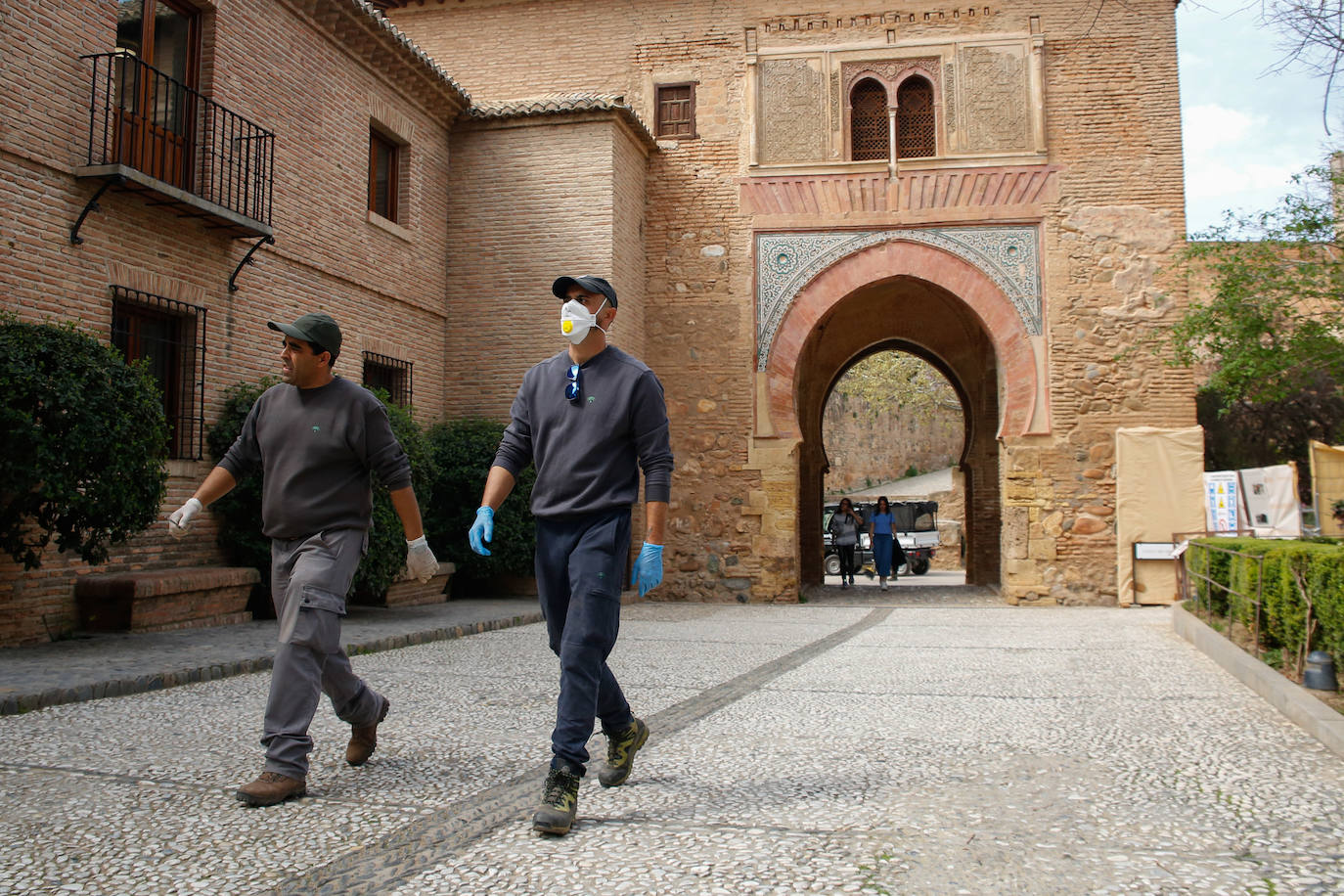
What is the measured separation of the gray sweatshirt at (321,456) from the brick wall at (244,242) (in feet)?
15.7

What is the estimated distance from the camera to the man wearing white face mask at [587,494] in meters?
3.26

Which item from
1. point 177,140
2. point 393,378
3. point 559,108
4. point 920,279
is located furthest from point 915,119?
point 177,140

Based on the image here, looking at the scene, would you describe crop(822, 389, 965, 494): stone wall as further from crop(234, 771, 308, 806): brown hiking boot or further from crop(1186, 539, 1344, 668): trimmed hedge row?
crop(234, 771, 308, 806): brown hiking boot

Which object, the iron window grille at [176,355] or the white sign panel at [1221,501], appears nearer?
the iron window grille at [176,355]

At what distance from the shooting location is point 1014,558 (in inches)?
542

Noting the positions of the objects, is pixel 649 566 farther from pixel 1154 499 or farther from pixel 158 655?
pixel 1154 499

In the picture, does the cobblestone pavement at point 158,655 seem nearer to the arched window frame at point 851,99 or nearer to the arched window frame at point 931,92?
the arched window frame at point 851,99

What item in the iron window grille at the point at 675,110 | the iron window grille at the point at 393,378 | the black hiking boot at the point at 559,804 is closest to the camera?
the black hiking boot at the point at 559,804

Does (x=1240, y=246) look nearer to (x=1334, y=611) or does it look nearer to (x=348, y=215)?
(x=1334, y=611)

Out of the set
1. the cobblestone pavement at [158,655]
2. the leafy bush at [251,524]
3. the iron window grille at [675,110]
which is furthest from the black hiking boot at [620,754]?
the iron window grille at [675,110]

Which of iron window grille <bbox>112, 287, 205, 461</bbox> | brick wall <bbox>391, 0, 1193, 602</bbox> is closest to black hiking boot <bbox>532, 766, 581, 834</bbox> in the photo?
iron window grille <bbox>112, 287, 205, 461</bbox>

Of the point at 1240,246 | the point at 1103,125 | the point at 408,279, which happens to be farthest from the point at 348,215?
the point at 1240,246

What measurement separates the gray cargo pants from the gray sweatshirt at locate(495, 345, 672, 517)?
0.70 m

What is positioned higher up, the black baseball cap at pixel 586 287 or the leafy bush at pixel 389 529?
the black baseball cap at pixel 586 287
